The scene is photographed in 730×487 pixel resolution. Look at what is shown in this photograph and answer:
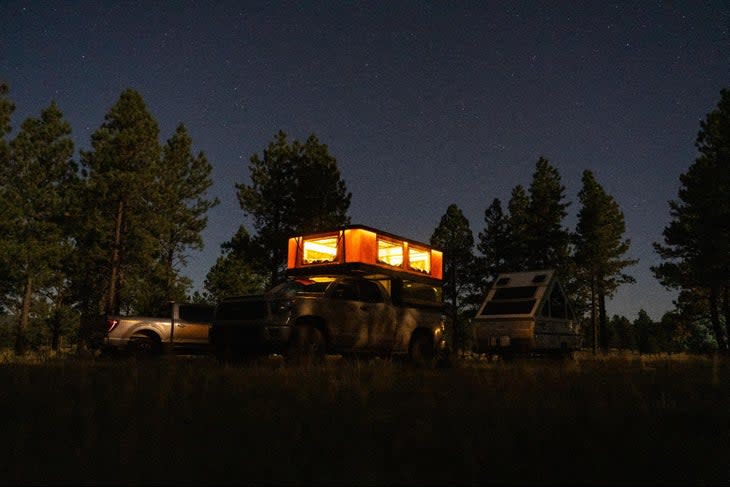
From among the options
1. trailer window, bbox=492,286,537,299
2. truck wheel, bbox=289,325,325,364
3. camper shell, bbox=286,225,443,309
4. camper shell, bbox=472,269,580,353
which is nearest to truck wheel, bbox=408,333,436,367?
truck wheel, bbox=289,325,325,364

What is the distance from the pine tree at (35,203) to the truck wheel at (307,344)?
24.0 meters

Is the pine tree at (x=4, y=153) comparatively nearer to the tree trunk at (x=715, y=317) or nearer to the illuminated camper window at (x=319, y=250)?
the illuminated camper window at (x=319, y=250)

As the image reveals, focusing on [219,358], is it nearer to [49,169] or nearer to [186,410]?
[186,410]

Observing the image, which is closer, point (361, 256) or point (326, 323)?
point (326, 323)

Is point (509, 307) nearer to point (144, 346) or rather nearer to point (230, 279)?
point (144, 346)

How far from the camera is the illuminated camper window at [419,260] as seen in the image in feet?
60.0

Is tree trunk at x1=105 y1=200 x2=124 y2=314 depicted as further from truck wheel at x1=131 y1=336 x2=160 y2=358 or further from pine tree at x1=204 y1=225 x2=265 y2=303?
truck wheel at x1=131 y1=336 x2=160 y2=358

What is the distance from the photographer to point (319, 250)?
17.7m

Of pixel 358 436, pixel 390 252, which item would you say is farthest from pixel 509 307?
pixel 358 436

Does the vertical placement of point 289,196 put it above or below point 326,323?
above

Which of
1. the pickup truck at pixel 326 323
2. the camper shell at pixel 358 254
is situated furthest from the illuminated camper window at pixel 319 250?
the pickup truck at pixel 326 323

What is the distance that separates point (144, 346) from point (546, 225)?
3451cm

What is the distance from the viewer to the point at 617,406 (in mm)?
4410

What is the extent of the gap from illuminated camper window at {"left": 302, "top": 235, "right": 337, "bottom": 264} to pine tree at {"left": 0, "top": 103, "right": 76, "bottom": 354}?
61.0 feet
